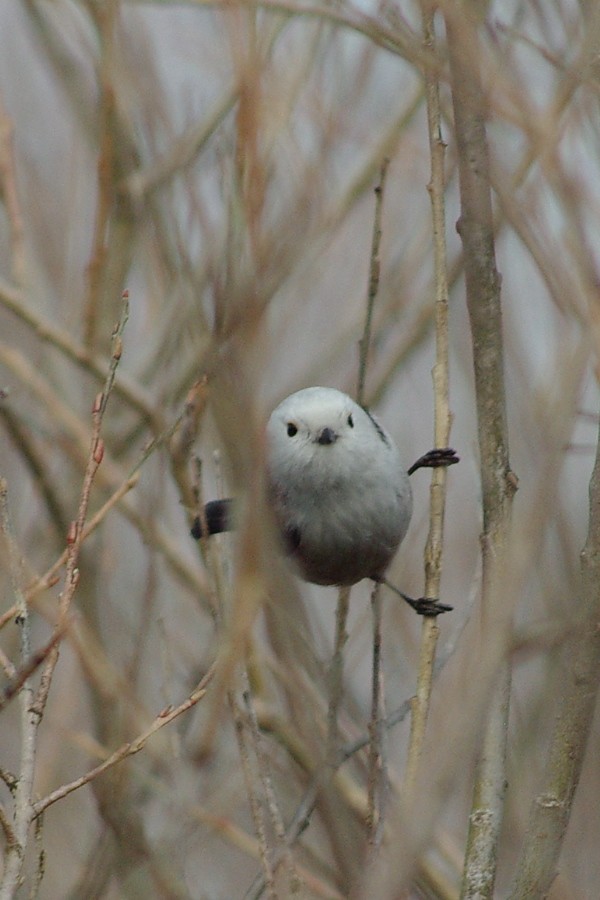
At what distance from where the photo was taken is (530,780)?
258 cm

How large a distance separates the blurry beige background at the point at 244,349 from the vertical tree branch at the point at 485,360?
0.06 metres

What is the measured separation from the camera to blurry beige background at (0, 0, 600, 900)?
160 cm

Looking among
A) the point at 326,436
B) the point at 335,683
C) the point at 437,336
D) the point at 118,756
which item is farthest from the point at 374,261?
the point at 118,756

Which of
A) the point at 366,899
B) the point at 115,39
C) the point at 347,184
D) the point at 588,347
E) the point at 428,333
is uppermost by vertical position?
the point at 347,184

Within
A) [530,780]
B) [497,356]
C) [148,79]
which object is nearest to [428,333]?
[148,79]

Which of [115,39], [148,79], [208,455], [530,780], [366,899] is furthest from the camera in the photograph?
[208,455]

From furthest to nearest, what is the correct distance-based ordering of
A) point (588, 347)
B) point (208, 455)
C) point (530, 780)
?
point (208, 455)
point (530, 780)
point (588, 347)

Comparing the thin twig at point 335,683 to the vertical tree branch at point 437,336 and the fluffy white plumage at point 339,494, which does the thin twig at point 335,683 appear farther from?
the fluffy white plumage at point 339,494

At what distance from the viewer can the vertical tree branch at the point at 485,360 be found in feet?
5.48

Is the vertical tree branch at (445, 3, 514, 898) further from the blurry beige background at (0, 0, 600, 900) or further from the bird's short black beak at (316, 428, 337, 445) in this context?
the bird's short black beak at (316, 428, 337, 445)

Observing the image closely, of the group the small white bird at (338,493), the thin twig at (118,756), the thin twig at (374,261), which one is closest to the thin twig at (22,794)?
the thin twig at (118,756)

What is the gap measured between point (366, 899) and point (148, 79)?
242 centimetres

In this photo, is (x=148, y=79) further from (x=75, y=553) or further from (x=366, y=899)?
(x=366, y=899)

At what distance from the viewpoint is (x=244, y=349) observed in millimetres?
1316
